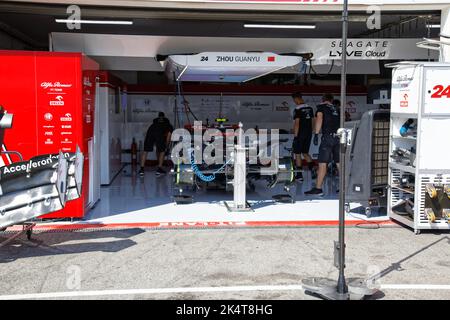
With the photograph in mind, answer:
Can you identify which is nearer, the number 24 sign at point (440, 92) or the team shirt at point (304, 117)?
the number 24 sign at point (440, 92)

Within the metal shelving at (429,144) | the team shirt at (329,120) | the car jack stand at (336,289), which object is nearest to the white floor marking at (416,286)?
the car jack stand at (336,289)

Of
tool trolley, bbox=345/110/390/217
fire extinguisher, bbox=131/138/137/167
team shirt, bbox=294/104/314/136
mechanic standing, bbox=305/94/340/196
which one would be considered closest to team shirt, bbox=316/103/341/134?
mechanic standing, bbox=305/94/340/196

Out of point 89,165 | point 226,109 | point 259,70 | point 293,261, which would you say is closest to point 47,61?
point 89,165

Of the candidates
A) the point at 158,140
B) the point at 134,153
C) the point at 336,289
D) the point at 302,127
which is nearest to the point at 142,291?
the point at 336,289

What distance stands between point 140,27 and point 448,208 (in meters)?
9.63

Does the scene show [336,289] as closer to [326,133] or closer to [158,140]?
[326,133]

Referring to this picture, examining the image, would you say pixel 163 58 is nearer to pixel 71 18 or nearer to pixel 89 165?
pixel 71 18

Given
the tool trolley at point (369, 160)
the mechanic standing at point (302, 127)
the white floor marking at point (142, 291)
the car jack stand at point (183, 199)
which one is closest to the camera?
the white floor marking at point (142, 291)

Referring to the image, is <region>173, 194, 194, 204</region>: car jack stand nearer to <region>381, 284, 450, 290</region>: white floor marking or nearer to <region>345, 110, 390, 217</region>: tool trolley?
<region>345, 110, 390, 217</region>: tool trolley

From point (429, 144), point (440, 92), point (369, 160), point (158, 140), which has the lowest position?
point (369, 160)

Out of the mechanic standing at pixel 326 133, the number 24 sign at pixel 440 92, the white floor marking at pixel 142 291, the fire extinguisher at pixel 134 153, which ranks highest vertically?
the number 24 sign at pixel 440 92

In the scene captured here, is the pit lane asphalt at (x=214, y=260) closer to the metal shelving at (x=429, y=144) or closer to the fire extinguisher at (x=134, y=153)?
the metal shelving at (x=429, y=144)

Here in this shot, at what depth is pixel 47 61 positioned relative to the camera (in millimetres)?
7824
